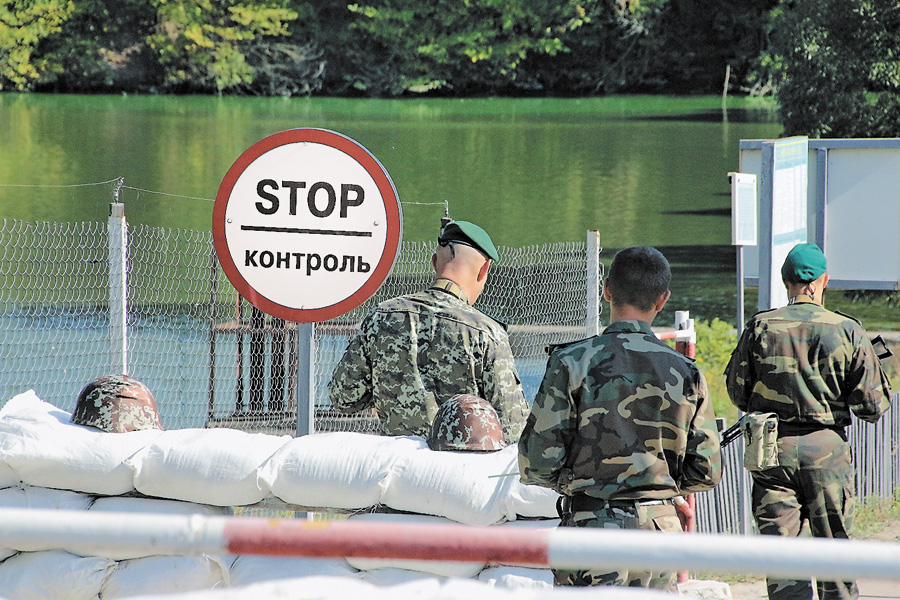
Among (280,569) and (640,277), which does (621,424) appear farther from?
(280,569)

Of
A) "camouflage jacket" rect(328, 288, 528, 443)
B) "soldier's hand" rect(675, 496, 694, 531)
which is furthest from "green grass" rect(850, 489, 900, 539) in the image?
"camouflage jacket" rect(328, 288, 528, 443)

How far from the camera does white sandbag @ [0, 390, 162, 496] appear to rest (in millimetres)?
3037

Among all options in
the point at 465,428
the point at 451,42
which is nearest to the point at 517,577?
the point at 465,428

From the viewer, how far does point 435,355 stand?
11.2 ft

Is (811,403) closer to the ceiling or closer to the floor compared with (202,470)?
closer to the ceiling

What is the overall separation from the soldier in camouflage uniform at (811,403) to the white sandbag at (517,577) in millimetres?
1299

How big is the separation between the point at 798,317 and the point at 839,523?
0.73 m

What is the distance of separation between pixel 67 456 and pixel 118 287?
1092 millimetres

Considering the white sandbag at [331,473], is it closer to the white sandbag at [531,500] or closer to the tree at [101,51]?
the white sandbag at [531,500]

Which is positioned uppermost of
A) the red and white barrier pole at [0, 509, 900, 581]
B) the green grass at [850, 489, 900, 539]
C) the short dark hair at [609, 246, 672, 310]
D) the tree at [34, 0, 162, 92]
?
the tree at [34, 0, 162, 92]

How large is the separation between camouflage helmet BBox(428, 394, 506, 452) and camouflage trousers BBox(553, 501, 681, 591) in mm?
374

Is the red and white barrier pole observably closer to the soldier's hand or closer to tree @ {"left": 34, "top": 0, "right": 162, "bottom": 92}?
the soldier's hand

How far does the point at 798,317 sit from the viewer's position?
398 centimetres

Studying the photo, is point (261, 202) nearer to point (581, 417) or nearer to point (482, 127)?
point (581, 417)
